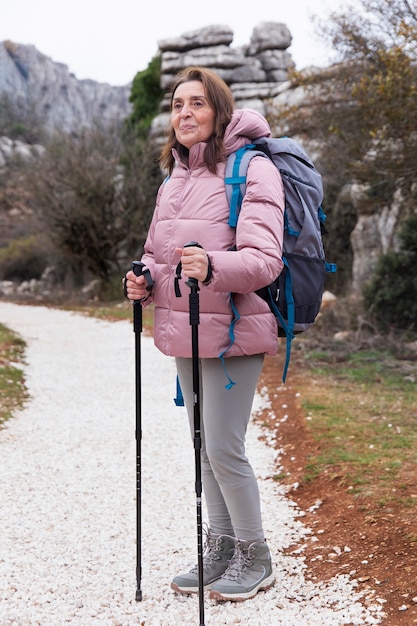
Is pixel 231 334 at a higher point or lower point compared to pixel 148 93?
lower

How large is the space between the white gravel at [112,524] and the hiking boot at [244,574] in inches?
2.0

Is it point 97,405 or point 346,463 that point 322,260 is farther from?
point 97,405

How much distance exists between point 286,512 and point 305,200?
223cm

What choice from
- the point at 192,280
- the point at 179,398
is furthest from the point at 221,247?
the point at 179,398

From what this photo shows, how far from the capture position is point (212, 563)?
3.05 metres

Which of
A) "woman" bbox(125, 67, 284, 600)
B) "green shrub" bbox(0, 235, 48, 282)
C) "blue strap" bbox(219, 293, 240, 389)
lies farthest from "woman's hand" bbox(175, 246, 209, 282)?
"green shrub" bbox(0, 235, 48, 282)

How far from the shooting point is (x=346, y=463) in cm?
476

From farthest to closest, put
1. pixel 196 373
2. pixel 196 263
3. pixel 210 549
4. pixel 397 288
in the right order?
1. pixel 397 288
2. pixel 210 549
3. pixel 196 373
4. pixel 196 263

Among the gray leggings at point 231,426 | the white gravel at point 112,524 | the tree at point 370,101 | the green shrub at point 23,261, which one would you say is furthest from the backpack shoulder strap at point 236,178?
the green shrub at point 23,261

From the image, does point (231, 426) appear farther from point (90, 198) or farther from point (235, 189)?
point (90, 198)

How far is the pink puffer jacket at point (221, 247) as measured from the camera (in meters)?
2.52

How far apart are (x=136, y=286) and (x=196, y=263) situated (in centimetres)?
47

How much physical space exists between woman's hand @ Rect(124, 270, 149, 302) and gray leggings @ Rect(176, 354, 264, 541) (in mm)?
321

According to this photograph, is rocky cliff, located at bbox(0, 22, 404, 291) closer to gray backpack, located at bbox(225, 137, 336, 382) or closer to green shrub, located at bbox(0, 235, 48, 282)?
gray backpack, located at bbox(225, 137, 336, 382)
